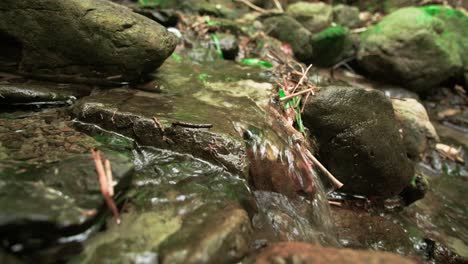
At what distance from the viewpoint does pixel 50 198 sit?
1890mm

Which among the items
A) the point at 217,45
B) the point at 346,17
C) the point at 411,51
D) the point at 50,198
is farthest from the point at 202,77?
the point at 346,17

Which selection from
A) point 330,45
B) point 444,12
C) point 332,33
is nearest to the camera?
point 332,33

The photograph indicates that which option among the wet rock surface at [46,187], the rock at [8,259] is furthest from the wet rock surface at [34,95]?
the rock at [8,259]

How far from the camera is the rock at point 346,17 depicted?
30.4ft

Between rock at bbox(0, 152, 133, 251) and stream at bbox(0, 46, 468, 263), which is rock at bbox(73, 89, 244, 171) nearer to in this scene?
stream at bbox(0, 46, 468, 263)

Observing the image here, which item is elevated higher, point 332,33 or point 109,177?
point 109,177

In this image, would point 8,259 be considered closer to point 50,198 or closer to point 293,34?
point 50,198

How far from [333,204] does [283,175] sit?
3.11 feet

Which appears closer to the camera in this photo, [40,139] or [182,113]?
[40,139]

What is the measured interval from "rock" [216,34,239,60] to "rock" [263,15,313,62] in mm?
1496

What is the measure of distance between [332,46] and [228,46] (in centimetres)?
265

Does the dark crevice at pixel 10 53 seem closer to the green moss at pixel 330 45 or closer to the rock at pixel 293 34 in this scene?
the rock at pixel 293 34

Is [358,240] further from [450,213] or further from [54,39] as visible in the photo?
[54,39]

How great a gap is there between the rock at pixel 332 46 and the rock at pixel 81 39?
4.54 meters
